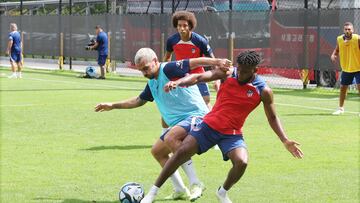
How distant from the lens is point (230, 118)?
813cm

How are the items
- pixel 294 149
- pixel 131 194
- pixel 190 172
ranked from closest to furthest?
pixel 294 149 → pixel 131 194 → pixel 190 172

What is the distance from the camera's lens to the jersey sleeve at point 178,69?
27.8ft

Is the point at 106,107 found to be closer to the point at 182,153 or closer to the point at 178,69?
the point at 178,69

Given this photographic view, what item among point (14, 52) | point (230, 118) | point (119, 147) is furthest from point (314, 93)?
point (230, 118)

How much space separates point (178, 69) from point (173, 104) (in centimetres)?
50

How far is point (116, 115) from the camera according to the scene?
17.8 m

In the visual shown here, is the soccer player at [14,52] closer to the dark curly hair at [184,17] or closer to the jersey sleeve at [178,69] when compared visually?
the dark curly hair at [184,17]

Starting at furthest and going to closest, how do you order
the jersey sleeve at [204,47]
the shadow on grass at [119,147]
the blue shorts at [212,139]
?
the shadow on grass at [119,147]
the jersey sleeve at [204,47]
the blue shorts at [212,139]

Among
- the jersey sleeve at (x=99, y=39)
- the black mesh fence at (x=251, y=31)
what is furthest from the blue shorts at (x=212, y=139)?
the jersey sleeve at (x=99, y=39)

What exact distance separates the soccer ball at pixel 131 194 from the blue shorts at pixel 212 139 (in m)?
0.82

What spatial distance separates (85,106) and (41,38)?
20655mm

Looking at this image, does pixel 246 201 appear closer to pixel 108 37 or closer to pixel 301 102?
pixel 301 102

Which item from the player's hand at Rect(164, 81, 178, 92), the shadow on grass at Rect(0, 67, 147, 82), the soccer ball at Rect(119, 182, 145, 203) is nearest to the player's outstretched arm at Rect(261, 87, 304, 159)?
the player's hand at Rect(164, 81, 178, 92)

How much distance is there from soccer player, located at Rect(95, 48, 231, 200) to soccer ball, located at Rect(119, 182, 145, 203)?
436 mm
